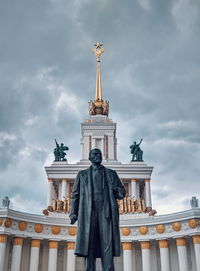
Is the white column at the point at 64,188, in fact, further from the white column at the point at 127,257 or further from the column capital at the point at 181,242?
the column capital at the point at 181,242

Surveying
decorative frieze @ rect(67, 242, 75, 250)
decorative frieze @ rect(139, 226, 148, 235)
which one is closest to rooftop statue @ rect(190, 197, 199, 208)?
decorative frieze @ rect(139, 226, 148, 235)

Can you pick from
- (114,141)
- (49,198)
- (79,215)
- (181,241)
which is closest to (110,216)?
(79,215)

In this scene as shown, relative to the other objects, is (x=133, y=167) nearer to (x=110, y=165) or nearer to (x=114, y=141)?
(x=110, y=165)

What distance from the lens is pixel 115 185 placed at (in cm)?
755

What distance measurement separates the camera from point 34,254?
94.3ft

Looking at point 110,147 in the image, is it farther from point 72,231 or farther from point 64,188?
point 72,231

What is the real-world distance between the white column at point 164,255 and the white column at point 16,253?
38.1 ft

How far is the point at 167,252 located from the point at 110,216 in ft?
78.0

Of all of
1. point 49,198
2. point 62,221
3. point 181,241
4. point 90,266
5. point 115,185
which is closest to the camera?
point 90,266

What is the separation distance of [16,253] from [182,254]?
13.4m

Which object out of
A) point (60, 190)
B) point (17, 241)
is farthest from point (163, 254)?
point (60, 190)

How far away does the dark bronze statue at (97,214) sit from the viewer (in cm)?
689

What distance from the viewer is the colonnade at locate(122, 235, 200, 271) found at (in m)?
27.5

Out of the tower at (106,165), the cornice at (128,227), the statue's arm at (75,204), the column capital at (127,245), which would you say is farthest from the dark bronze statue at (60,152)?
the statue's arm at (75,204)
